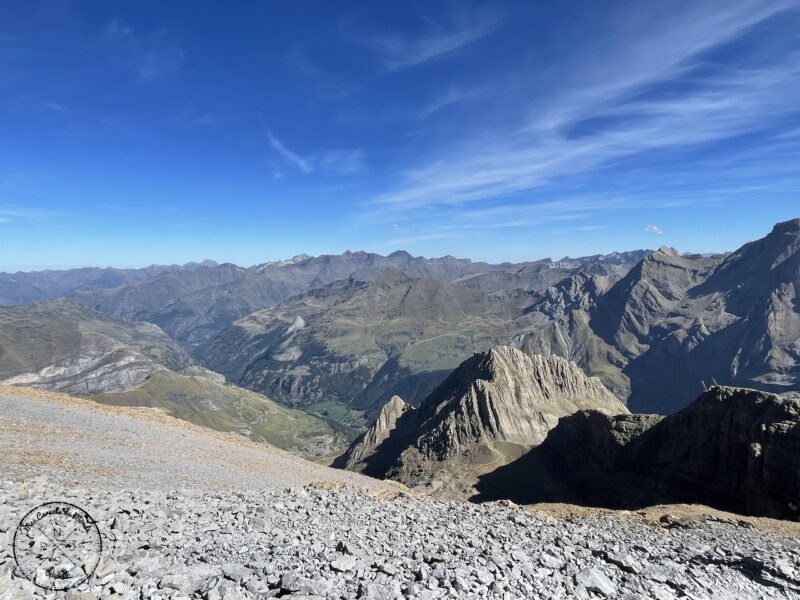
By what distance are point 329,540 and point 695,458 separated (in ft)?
240

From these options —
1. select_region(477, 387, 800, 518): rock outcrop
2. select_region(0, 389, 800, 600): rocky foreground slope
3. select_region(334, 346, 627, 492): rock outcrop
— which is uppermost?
select_region(0, 389, 800, 600): rocky foreground slope

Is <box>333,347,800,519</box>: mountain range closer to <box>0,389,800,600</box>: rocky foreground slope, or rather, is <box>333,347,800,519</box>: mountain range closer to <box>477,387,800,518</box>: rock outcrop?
<box>477,387,800,518</box>: rock outcrop

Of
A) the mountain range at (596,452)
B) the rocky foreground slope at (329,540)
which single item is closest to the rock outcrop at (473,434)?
the mountain range at (596,452)

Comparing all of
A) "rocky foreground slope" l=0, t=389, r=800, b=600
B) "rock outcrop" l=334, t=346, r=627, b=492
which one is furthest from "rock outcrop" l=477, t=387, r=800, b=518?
"rocky foreground slope" l=0, t=389, r=800, b=600

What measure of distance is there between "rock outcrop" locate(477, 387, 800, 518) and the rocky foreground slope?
1293 inches

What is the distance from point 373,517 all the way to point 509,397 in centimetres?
16377

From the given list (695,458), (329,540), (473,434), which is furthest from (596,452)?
(329,540)

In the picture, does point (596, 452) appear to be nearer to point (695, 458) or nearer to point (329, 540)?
point (695, 458)

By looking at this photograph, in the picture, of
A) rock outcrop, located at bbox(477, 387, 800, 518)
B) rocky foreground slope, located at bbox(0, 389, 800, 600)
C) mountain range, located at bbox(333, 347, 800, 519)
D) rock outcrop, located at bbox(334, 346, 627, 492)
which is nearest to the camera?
rocky foreground slope, located at bbox(0, 389, 800, 600)

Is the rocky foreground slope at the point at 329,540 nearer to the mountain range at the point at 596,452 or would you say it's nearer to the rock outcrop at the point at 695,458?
the rock outcrop at the point at 695,458

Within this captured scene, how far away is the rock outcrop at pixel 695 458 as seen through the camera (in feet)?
192

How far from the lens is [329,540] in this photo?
65.3 feet

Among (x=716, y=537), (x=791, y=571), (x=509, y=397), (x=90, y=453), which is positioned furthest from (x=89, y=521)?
(x=509, y=397)

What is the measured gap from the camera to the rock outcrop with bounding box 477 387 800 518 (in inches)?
2303
